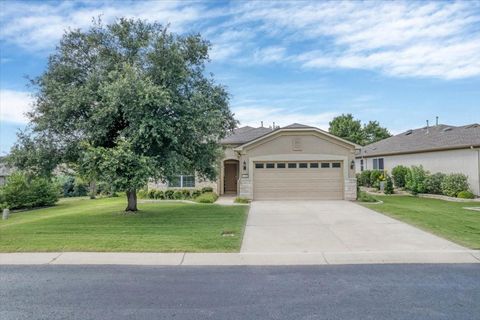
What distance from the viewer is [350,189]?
63.1 ft

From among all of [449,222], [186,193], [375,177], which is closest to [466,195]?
[375,177]

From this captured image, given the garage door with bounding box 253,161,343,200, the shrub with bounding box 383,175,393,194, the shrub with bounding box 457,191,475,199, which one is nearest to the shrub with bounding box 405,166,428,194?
the shrub with bounding box 383,175,393,194

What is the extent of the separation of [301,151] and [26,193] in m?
18.1

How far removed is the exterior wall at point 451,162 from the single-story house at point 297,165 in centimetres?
670

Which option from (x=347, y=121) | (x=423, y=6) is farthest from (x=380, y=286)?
(x=347, y=121)

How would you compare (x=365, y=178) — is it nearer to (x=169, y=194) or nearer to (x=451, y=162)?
(x=451, y=162)

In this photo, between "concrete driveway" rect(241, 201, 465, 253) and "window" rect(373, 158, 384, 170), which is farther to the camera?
"window" rect(373, 158, 384, 170)

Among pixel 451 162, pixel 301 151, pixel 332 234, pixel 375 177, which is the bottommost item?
pixel 332 234

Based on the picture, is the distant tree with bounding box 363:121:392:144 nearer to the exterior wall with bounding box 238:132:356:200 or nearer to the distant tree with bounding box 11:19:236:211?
the exterior wall with bounding box 238:132:356:200

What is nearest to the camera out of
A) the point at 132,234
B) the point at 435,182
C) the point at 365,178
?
the point at 132,234

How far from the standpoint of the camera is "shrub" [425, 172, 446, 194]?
2094 centimetres

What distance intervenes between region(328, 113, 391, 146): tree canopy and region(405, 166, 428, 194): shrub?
29187mm

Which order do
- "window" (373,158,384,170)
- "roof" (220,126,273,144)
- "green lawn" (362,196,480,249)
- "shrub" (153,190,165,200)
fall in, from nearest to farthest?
"green lawn" (362,196,480,249) → "shrub" (153,190,165,200) → "roof" (220,126,273,144) → "window" (373,158,384,170)

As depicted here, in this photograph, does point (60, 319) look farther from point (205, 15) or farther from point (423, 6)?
point (423, 6)
